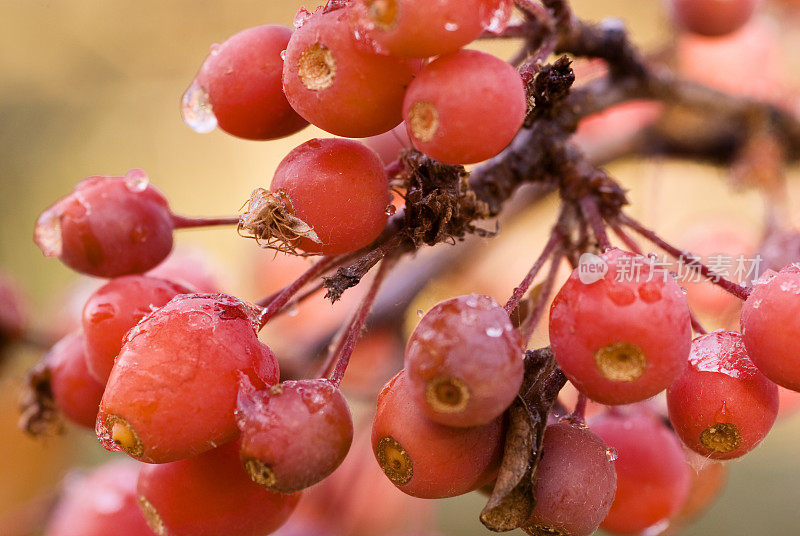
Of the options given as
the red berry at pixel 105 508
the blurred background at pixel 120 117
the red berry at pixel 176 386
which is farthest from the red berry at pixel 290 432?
the blurred background at pixel 120 117

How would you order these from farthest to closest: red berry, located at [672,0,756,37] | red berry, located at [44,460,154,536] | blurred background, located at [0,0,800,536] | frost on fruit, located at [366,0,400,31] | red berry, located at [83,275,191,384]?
blurred background, located at [0,0,800,536]
red berry, located at [672,0,756,37]
red berry, located at [44,460,154,536]
red berry, located at [83,275,191,384]
frost on fruit, located at [366,0,400,31]

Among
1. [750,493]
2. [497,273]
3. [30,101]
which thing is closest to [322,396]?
[497,273]

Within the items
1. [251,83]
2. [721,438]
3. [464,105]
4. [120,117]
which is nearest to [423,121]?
[464,105]

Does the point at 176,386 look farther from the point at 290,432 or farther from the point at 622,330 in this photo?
the point at 622,330

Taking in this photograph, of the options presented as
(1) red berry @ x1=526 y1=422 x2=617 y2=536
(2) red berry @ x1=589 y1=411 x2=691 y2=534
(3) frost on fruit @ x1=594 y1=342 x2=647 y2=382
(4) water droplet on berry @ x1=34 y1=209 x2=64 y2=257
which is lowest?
(2) red berry @ x1=589 y1=411 x2=691 y2=534

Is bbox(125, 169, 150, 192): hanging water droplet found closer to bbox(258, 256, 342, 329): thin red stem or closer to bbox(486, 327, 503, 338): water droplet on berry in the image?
bbox(258, 256, 342, 329): thin red stem

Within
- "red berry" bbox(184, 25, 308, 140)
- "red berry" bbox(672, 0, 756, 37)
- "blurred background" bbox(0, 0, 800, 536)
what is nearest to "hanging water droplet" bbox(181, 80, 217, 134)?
"red berry" bbox(184, 25, 308, 140)

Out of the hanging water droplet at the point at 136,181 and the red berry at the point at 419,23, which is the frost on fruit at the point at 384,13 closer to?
the red berry at the point at 419,23
